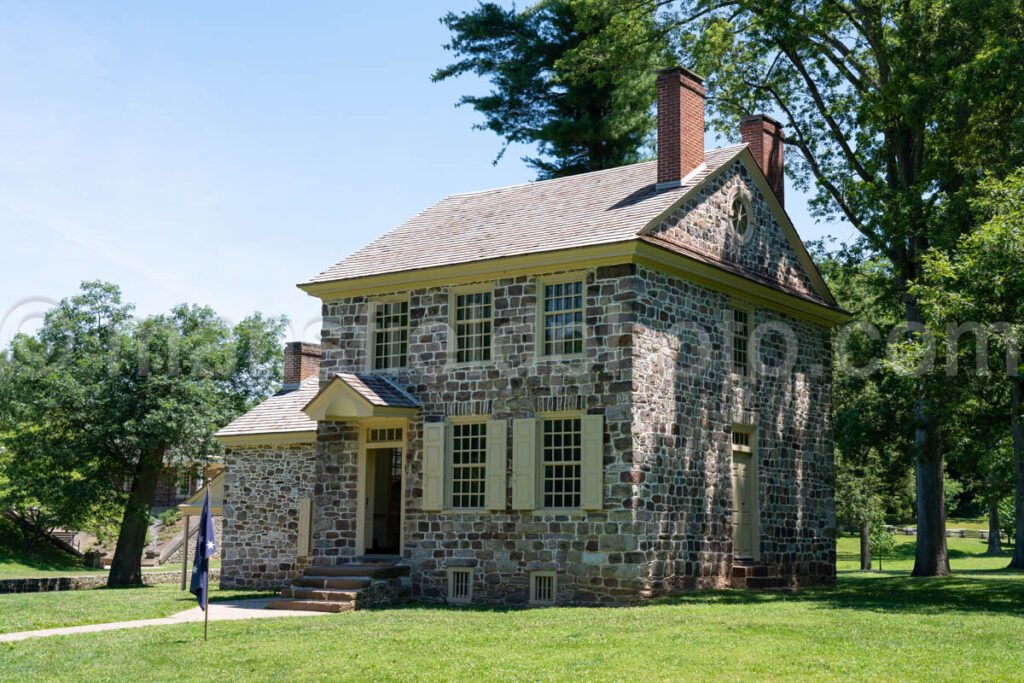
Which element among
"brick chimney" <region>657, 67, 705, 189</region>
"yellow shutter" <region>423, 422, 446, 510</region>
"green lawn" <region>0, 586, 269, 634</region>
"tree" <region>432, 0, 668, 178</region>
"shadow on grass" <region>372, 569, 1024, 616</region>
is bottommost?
"green lawn" <region>0, 586, 269, 634</region>

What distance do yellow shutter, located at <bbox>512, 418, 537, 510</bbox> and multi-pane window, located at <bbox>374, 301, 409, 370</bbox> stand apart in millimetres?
3305

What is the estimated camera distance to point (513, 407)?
754 inches

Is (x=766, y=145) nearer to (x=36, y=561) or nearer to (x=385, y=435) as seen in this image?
(x=385, y=435)

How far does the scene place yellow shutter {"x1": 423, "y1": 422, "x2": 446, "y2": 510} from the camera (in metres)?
19.7

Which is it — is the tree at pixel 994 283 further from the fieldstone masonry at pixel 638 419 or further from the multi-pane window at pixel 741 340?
the fieldstone masonry at pixel 638 419

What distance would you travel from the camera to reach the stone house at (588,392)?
18078 mm

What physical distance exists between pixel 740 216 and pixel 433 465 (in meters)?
7.87

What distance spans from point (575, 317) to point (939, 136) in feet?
30.1

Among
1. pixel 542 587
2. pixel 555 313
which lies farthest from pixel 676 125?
pixel 542 587

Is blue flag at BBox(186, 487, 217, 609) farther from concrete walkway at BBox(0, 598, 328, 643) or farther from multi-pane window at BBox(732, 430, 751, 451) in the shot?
multi-pane window at BBox(732, 430, 751, 451)

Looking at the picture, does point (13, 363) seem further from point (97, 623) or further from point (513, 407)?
point (513, 407)

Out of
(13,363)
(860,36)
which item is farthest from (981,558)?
(13,363)

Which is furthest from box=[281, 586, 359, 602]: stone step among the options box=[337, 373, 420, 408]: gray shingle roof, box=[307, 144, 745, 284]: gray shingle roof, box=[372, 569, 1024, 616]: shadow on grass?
box=[307, 144, 745, 284]: gray shingle roof

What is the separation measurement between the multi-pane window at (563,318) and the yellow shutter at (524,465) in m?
1.39
